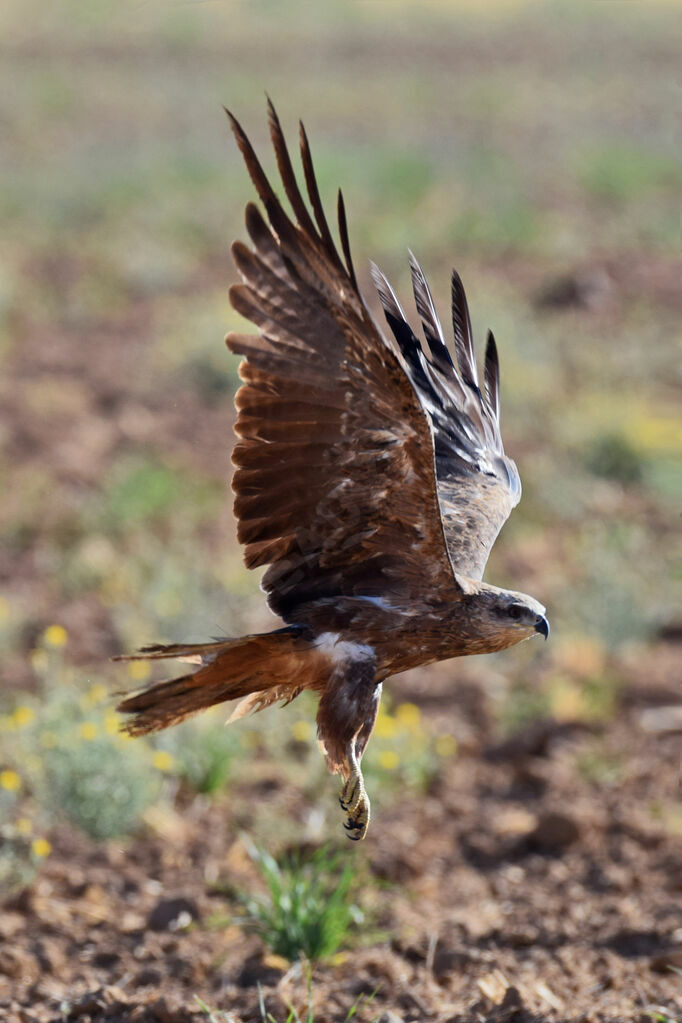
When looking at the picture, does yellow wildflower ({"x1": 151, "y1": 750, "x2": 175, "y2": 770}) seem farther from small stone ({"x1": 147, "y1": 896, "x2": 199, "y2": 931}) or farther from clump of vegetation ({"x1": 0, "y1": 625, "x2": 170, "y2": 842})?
small stone ({"x1": 147, "y1": 896, "x2": 199, "y2": 931})

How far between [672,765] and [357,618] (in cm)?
292

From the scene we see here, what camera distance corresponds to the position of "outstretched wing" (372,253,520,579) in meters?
4.38

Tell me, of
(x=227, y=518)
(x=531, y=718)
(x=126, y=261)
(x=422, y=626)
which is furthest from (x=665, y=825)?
(x=126, y=261)

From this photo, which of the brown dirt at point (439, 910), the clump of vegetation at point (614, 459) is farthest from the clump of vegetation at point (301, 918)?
the clump of vegetation at point (614, 459)

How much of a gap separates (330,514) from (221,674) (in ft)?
1.84

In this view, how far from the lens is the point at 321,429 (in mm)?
3533

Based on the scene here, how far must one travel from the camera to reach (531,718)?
664 centimetres

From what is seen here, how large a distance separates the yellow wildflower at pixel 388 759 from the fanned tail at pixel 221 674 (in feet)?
5.60

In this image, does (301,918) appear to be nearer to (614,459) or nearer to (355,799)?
(355,799)

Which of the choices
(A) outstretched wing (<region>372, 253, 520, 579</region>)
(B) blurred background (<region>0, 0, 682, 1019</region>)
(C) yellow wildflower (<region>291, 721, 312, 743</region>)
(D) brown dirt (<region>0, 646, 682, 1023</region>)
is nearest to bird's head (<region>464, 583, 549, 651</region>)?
(A) outstretched wing (<region>372, 253, 520, 579</region>)

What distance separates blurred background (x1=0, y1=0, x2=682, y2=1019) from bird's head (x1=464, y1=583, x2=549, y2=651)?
4.69 ft

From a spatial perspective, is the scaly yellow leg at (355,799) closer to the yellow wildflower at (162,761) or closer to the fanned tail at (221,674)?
the fanned tail at (221,674)

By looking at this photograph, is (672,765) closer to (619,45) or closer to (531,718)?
(531,718)

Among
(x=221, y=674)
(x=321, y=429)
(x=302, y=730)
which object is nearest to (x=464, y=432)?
(x=321, y=429)
